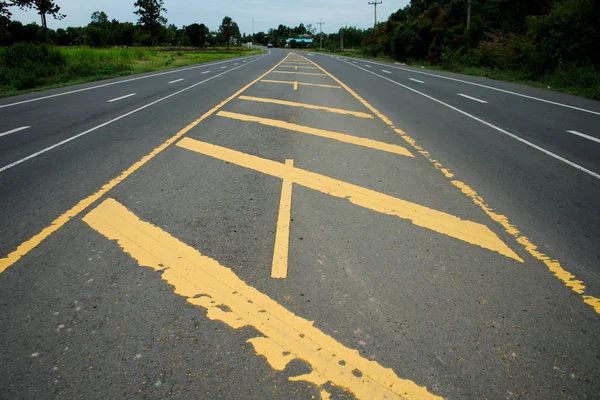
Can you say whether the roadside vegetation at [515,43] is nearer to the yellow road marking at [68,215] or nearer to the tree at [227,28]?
the yellow road marking at [68,215]

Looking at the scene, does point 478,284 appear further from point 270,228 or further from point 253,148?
point 253,148

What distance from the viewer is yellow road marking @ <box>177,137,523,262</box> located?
3664mm

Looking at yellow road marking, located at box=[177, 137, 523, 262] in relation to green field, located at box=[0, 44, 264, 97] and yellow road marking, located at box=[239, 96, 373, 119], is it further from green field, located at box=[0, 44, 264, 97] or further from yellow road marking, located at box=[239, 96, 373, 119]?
green field, located at box=[0, 44, 264, 97]

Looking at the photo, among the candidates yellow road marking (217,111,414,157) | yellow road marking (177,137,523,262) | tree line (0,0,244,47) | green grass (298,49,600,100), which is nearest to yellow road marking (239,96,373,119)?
yellow road marking (217,111,414,157)

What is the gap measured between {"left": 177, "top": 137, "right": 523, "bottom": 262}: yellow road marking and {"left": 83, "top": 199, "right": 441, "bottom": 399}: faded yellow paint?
6.19ft

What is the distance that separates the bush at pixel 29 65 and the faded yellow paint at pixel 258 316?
1571 centimetres

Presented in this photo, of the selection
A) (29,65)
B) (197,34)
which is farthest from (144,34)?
(29,65)

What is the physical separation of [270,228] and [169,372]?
180 cm

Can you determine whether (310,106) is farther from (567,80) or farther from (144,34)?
(144,34)

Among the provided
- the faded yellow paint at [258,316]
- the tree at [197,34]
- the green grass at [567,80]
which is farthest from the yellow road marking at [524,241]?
the tree at [197,34]

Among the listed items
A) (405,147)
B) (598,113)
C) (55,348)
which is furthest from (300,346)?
(598,113)

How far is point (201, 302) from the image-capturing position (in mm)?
2719

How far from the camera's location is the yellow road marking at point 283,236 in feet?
10.2

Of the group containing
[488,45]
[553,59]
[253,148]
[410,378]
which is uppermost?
[488,45]
